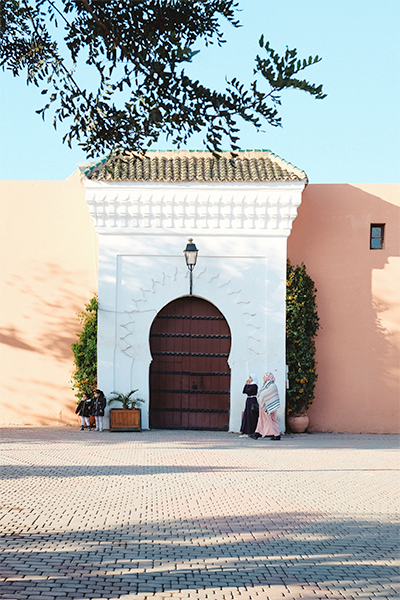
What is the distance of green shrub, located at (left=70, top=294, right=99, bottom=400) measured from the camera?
561 inches

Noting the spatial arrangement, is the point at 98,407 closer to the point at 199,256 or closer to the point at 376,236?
the point at 199,256

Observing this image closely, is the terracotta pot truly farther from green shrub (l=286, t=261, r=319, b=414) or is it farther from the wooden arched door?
the wooden arched door

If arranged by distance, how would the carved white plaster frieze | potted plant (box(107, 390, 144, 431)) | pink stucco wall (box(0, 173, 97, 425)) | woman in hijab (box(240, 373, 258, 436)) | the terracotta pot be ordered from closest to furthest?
woman in hijab (box(240, 373, 258, 436))
potted plant (box(107, 390, 144, 431))
the carved white plaster frieze
the terracotta pot
pink stucco wall (box(0, 173, 97, 425))

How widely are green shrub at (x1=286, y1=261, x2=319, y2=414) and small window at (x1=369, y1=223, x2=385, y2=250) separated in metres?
2.07

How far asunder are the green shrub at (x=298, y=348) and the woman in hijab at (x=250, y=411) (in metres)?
0.98

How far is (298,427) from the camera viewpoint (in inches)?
556

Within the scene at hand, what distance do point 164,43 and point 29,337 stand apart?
36.7 ft

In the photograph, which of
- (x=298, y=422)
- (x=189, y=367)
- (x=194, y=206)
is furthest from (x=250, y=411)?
(x=194, y=206)

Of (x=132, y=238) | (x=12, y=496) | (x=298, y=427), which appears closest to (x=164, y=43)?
(x=12, y=496)

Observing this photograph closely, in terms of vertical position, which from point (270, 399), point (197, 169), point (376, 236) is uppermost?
point (197, 169)

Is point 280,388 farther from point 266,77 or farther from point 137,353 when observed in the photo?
point 266,77

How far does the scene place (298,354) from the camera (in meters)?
14.0

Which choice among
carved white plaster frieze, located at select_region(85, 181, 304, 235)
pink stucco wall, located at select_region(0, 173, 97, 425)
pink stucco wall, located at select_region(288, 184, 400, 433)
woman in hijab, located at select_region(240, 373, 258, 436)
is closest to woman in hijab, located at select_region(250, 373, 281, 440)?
woman in hijab, located at select_region(240, 373, 258, 436)

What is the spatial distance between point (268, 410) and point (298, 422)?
142 centimetres
